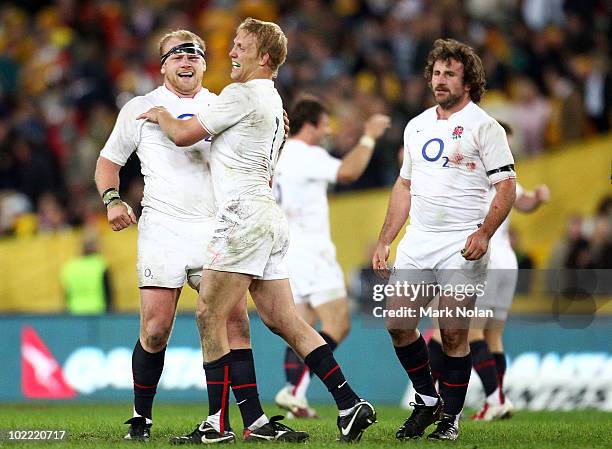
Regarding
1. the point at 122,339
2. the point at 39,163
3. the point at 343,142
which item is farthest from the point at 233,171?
the point at 39,163

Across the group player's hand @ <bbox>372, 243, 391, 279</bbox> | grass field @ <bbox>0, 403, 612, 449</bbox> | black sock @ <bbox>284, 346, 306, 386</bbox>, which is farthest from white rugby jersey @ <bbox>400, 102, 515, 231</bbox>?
black sock @ <bbox>284, 346, 306, 386</bbox>

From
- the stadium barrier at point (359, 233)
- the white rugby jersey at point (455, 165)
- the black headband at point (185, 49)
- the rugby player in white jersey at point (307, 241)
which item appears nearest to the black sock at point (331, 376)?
the white rugby jersey at point (455, 165)

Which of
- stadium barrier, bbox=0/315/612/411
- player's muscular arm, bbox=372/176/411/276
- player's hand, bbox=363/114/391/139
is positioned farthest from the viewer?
stadium barrier, bbox=0/315/612/411

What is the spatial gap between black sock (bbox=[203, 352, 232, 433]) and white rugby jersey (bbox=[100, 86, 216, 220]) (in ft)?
3.37

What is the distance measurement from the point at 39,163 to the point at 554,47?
7834 millimetres

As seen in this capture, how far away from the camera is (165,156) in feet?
27.3

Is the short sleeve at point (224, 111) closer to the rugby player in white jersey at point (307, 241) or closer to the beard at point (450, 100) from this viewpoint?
the beard at point (450, 100)

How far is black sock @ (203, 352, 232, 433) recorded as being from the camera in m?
7.95

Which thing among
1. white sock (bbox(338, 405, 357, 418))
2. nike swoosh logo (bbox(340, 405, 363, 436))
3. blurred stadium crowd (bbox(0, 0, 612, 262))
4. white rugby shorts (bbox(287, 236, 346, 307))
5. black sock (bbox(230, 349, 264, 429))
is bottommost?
nike swoosh logo (bbox(340, 405, 363, 436))

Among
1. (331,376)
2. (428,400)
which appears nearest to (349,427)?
(331,376)

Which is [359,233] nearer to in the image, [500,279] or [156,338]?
[500,279]

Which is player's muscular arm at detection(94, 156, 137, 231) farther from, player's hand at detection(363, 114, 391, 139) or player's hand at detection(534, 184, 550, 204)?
player's hand at detection(534, 184, 550, 204)

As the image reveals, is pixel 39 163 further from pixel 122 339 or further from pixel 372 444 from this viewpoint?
pixel 372 444

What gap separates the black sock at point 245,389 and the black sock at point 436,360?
8.83 ft
